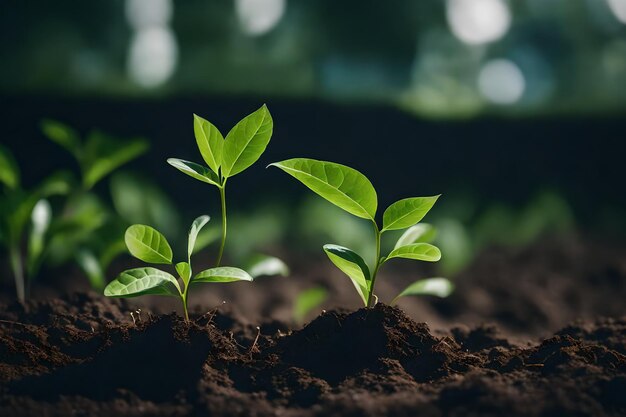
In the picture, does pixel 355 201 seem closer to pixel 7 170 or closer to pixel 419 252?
pixel 419 252

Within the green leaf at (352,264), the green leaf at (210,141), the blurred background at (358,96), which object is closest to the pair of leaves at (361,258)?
the green leaf at (352,264)

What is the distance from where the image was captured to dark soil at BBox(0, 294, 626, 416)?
3.19 ft

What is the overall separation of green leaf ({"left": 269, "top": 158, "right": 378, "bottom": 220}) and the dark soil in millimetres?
187

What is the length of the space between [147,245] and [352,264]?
1.18ft

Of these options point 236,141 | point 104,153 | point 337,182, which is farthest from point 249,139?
point 104,153

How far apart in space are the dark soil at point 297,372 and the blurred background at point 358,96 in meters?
1.24

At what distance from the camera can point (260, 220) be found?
8.20 feet

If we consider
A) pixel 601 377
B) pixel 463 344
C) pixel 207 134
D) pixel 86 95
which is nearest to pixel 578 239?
pixel 463 344

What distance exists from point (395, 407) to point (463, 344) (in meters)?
0.47

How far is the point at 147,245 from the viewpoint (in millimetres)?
1183

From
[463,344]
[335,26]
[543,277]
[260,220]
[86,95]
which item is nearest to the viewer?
[463,344]

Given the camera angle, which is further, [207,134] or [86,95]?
[86,95]

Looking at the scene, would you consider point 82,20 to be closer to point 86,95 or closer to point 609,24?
point 86,95

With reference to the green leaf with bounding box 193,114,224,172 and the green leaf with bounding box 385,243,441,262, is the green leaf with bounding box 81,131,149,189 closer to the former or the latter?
the green leaf with bounding box 193,114,224,172
